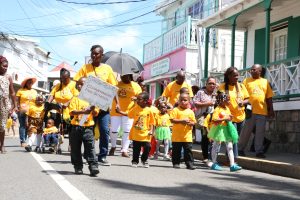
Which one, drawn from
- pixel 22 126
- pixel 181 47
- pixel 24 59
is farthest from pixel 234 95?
pixel 24 59

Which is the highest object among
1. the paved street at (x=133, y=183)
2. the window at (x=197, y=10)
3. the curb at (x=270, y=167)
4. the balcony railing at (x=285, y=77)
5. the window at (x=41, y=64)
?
→ the window at (x=41, y=64)

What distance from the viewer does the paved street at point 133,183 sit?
234 inches

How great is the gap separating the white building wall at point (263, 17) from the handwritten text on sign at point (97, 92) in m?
10.6

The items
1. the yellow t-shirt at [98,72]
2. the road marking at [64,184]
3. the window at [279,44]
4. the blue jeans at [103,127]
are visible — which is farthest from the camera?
the window at [279,44]

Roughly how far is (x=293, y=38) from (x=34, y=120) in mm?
8660

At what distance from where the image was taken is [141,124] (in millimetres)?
9477

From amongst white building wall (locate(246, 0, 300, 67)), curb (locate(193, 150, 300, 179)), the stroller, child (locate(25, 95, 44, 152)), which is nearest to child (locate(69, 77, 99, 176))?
curb (locate(193, 150, 300, 179))

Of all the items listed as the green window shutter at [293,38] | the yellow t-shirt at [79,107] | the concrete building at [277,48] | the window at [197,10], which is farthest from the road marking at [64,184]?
the window at [197,10]

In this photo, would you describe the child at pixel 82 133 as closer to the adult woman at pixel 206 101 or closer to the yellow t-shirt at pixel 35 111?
the adult woman at pixel 206 101

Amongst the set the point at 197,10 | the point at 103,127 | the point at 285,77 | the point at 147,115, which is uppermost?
the point at 197,10

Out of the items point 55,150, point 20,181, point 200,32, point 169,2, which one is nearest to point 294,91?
point 55,150

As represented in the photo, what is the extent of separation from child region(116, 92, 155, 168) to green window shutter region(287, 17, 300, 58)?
26.1 feet

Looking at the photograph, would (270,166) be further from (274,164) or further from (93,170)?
(93,170)

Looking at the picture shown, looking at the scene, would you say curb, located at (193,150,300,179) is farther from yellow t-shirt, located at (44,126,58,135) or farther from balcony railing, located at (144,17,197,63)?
balcony railing, located at (144,17,197,63)
